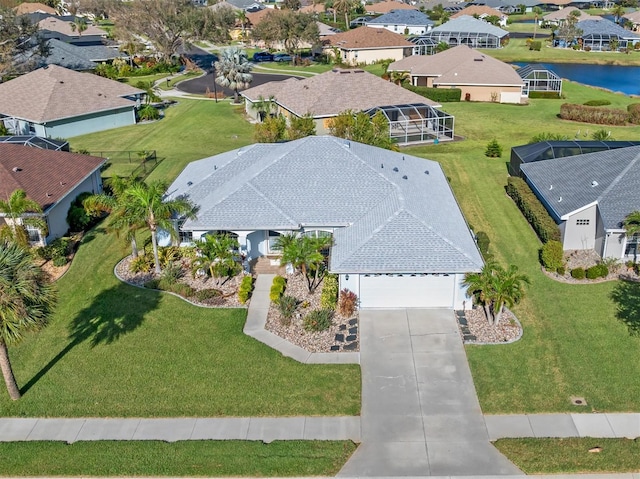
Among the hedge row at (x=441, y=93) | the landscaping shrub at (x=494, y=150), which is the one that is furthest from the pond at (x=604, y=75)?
the landscaping shrub at (x=494, y=150)

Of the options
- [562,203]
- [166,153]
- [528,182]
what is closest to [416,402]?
[562,203]

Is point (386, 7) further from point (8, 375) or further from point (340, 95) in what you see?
point (8, 375)

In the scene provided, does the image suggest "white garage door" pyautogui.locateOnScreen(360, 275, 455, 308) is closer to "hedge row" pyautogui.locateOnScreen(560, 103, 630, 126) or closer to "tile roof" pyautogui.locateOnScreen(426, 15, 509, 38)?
"hedge row" pyautogui.locateOnScreen(560, 103, 630, 126)

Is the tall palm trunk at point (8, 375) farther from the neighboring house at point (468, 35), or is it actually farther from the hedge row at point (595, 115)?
the neighboring house at point (468, 35)

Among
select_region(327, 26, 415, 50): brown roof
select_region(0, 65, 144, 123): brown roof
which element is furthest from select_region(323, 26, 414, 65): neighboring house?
select_region(0, 65, 144, 123): brown roof

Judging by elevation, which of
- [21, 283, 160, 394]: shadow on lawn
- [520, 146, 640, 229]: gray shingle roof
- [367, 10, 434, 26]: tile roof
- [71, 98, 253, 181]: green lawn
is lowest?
[21, 283, 160, 394]: shadow on lawn

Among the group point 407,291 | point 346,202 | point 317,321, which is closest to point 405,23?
point 346,202
